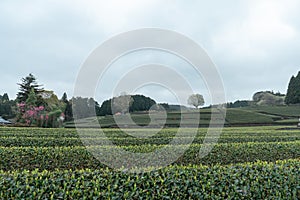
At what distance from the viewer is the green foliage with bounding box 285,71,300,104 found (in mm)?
47666

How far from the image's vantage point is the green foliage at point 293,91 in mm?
47666

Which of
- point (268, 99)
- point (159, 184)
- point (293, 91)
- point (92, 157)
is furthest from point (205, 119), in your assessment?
point (268, 99)

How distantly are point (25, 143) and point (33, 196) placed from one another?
6.26 m

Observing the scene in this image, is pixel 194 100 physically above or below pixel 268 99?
below

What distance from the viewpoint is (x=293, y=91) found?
48812 millimetres

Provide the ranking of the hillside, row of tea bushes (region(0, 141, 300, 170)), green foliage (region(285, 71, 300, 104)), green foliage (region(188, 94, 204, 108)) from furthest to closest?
green foliage (region(285, 71, 300, 104)) < the hillside < green foliage (region(188, 94, 204, 108)) < row of tea bushes (region(0, 141, 300, 170))

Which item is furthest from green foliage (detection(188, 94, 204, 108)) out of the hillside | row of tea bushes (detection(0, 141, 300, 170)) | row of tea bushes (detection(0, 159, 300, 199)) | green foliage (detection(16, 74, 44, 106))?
green foliage (detection(16, 74, 44, 106))

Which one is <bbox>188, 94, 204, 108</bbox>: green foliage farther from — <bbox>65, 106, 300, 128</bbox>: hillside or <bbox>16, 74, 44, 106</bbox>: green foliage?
<bbox>16, 74, 44, 106</bbox>: green foliage

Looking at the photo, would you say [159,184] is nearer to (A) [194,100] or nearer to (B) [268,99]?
(A) [194,100]

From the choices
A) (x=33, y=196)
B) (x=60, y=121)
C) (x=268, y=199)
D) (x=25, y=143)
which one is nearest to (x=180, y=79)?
(x=268, y=199)

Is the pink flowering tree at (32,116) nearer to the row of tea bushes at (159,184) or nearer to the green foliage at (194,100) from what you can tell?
the green foliage at (194,100)

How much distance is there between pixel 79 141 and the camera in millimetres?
8797

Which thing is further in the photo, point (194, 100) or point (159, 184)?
point (194, 100)

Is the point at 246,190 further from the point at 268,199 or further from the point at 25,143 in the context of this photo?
the point at 25,143
